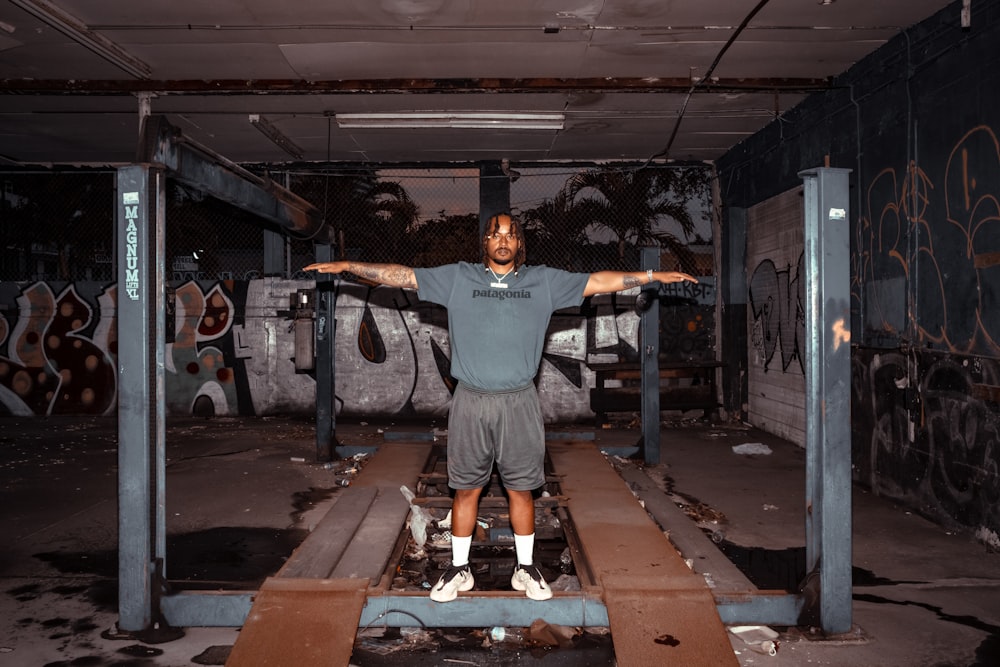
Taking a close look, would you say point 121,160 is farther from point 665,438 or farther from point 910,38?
point 910,38

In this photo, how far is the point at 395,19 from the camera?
5789 millimetres

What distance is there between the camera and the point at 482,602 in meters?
3.35

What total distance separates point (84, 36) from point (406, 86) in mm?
3009

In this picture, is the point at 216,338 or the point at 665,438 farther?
the point at 216,338

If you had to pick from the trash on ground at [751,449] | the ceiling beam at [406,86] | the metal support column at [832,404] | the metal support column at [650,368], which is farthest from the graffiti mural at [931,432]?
the ceiling beam at [406,86]

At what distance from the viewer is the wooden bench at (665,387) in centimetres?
966

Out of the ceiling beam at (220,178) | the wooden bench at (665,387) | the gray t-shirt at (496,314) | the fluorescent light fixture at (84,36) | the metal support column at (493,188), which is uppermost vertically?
the fluorescent light fixture at (84,36)

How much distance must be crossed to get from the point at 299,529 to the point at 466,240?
5.98 m

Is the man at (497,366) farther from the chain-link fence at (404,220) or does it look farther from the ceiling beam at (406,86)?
the chain-link fence at (404,220)

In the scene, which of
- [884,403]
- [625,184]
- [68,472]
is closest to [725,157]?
[625,184]

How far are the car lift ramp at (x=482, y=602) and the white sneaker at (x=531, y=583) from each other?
4cm

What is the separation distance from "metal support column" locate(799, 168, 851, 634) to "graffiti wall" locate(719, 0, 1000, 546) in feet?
6.59

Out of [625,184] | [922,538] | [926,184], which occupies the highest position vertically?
[625,184]

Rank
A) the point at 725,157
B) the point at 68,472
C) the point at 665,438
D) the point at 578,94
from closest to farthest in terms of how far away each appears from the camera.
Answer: the point at 68,472, the point at 578,94, the point at 665,438, the point at 725,157
